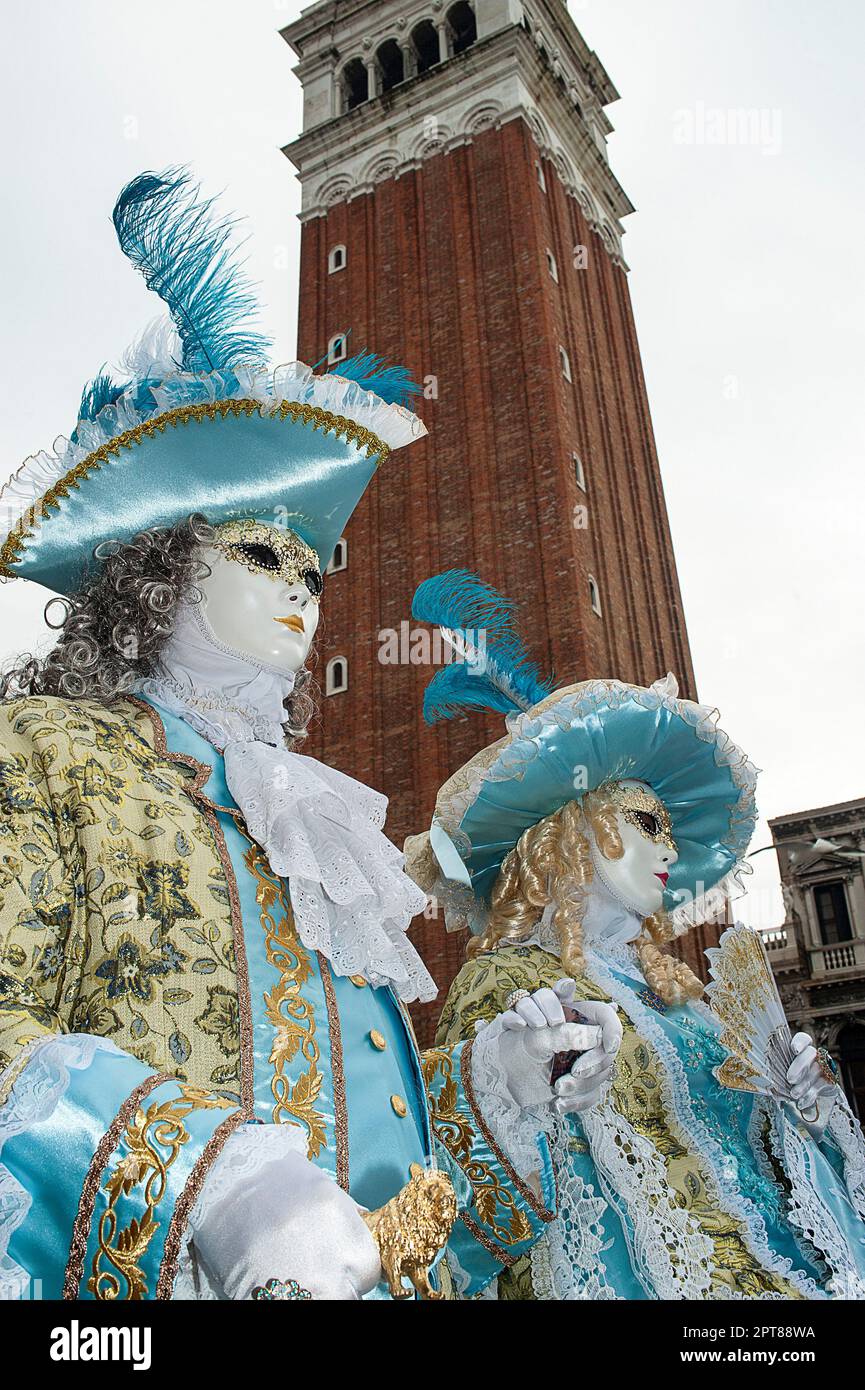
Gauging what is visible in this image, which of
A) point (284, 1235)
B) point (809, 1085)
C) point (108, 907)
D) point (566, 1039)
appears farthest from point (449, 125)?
point (284, 1235)

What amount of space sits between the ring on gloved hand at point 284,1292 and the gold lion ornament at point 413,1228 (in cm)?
13

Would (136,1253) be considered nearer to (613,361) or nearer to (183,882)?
(183,882)

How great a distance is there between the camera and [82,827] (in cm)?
189

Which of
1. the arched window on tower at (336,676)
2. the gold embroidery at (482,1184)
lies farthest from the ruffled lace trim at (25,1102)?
the arched window on tower at (336,676)

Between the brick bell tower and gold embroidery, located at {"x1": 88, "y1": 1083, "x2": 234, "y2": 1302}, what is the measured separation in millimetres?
11727

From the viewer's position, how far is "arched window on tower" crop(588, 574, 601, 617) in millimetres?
15406

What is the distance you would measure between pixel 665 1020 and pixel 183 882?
2.03m

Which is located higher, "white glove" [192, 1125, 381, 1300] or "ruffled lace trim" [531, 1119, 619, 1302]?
"ruffled lace trim" [531, 1119, 619, 1302]

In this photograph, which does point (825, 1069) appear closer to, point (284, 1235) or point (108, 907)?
point (108, 907)

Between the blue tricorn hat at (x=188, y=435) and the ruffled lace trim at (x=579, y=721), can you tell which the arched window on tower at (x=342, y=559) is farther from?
the blue tricorn hat at (x=188, y=435)

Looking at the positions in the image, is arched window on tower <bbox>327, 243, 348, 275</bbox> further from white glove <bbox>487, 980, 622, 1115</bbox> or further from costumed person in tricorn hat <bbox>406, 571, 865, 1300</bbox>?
white glove <bbox>487, 980, 622, 1115</bbox>

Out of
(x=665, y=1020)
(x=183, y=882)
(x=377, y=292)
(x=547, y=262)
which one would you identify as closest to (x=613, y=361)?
(x=547, y=262)

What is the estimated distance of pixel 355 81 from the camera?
21656mm

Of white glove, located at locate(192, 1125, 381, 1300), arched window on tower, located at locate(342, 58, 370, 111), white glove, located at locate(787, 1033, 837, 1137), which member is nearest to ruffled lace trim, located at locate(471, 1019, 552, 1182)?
white glove, located at locate(787, 1033, 837, 1137)
